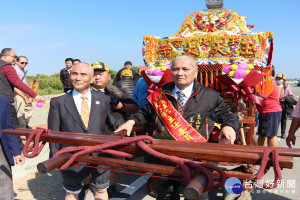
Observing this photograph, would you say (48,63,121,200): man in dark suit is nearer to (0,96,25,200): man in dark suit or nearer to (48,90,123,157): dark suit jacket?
(48,90,123,157): dark suit jacket

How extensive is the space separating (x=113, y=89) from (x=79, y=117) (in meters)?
1.03

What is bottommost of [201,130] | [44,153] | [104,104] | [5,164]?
[44,153]

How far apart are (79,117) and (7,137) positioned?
83 cm

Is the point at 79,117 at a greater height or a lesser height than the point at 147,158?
greater

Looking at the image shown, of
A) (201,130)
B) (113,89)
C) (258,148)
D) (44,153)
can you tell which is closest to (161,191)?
(201,130)

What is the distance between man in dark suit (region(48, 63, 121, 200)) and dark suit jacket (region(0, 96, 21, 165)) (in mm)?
469

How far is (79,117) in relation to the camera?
8.95 ft

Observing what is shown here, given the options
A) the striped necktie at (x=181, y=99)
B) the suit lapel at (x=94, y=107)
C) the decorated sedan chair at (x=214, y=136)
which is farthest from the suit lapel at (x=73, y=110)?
the striped necktie at (x=181, y=99)

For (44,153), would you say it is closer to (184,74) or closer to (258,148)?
(184,74)

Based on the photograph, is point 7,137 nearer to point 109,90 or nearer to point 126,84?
point 109,90

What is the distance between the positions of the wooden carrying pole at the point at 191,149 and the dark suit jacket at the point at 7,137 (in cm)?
97

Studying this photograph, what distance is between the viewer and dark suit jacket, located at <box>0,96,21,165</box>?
8.91 ft

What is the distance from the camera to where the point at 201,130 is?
8.13ft

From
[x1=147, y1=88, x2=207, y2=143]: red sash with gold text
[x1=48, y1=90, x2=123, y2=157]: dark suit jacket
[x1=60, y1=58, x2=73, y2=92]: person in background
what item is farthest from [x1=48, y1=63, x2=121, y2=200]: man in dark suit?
[x1=60, y1=58, x2=73, y2=92]: person in background
